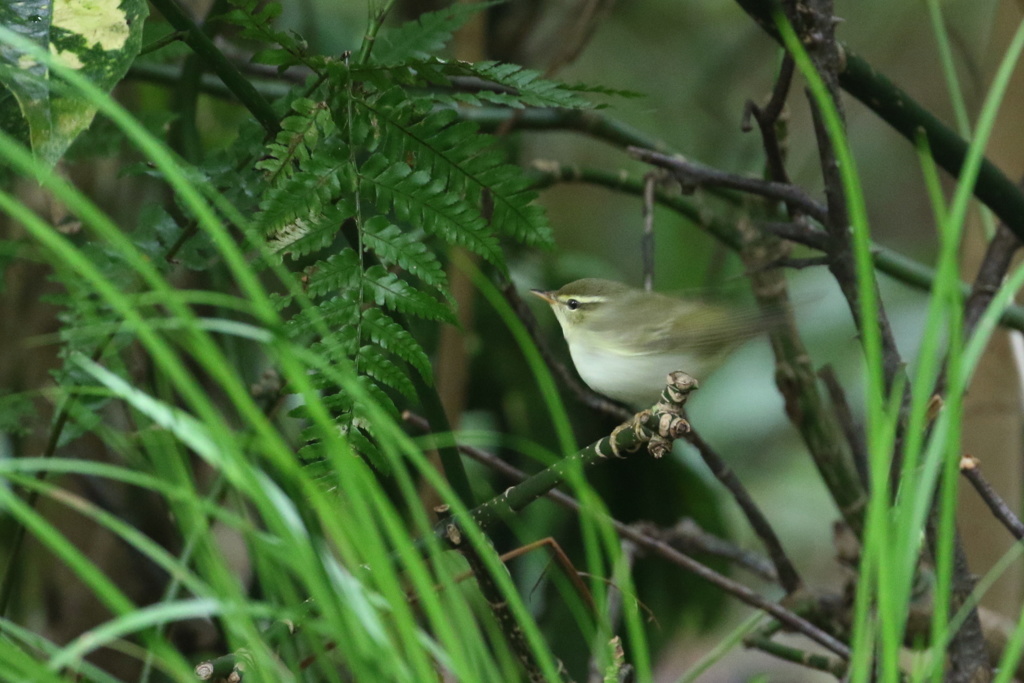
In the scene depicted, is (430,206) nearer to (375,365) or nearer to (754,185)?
(375,365)

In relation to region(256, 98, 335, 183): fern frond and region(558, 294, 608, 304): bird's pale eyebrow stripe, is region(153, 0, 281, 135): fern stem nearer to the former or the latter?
region(256, 98, 335, 183): fern frond

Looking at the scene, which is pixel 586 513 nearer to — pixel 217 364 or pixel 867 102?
pixel 217 364

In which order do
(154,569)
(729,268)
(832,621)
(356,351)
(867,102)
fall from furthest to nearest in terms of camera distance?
(729,268) < (154,569) < (832,621) < (867,102) < (356,351)

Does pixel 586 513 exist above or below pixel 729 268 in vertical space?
below

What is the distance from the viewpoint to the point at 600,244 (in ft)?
9.31

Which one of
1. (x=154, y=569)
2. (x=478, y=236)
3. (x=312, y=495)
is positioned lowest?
(x=154, y=569)

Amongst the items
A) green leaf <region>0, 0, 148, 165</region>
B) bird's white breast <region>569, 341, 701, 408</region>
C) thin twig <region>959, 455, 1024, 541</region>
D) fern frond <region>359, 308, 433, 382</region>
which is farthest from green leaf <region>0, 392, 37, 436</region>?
thin twig <region>959, 455, 1024, 541</region>

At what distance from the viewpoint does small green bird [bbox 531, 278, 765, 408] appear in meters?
1.06

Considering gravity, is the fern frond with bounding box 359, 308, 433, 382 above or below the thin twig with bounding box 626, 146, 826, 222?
below

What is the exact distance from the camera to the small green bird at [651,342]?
41.6 inches

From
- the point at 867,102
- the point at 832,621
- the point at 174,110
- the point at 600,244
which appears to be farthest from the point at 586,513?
the point at 600,244

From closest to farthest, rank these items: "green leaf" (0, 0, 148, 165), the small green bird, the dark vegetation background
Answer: "green leaf" (0, 0, 148, 165)
the small green bird
the dark vegetation background

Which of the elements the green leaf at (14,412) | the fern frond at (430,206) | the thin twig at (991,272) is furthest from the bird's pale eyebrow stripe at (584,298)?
the green leaf at (14,412)

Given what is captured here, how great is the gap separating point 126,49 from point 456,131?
233mm
